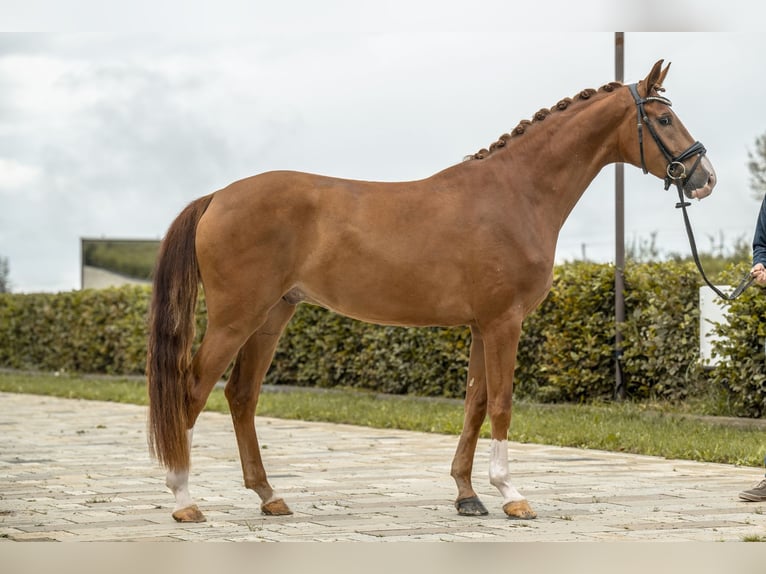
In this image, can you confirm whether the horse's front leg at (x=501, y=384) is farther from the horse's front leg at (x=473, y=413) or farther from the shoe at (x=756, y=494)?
the shoe at (x=756, y=494)

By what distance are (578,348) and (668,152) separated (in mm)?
6734

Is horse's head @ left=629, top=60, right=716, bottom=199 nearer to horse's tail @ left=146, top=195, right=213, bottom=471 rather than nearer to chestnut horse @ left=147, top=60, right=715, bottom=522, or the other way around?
chestnut horse @ left=147, top=60, right=715, bottom=522

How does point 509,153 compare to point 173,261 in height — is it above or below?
above

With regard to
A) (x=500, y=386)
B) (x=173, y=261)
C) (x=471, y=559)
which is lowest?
(x=471, y=559)

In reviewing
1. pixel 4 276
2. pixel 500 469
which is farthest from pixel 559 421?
pixel 4 276

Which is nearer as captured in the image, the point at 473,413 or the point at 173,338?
the point at 173,338

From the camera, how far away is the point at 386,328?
1518 cm

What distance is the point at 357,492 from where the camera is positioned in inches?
280

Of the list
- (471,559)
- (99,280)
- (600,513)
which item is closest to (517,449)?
(600,513)

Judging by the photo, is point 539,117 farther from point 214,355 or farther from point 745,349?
point 745,349

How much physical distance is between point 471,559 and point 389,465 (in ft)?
12.3

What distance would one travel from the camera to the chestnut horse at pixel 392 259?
6.29m

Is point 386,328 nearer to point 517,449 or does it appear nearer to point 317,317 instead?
point 317,317

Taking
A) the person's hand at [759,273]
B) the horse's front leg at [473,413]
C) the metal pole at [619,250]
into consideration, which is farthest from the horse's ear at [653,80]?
the metal pole at [619,250]
